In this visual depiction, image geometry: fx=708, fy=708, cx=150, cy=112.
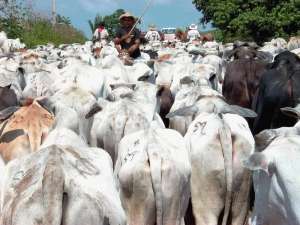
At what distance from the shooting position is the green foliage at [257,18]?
74.5 feet

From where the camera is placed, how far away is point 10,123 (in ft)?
20.7

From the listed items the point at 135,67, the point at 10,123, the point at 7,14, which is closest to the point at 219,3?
the point at 7,14

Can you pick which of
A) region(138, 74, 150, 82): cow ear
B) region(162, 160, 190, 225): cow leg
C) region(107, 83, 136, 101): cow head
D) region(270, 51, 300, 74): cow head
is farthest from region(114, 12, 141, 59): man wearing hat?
region(162, 160, 190, 225): cow leg

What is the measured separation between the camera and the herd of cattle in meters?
3.98

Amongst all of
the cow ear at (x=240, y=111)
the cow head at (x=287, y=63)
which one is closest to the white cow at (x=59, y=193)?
the cow ear at (x=240, y=111)

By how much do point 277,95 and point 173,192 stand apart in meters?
2.65

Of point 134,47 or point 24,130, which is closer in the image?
point 24,130

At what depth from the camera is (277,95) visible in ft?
24.6

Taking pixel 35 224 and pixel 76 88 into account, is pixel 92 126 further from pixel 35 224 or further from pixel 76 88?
pixel 35 224

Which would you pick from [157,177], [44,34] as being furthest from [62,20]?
[157,177]

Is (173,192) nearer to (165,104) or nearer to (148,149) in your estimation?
(148,149)

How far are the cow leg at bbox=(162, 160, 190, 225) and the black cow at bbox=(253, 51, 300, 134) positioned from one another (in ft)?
7.45

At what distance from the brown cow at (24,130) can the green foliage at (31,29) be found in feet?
61.1

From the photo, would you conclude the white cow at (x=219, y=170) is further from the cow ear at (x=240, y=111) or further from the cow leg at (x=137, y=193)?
the cow leg at (x=137, y=193)
